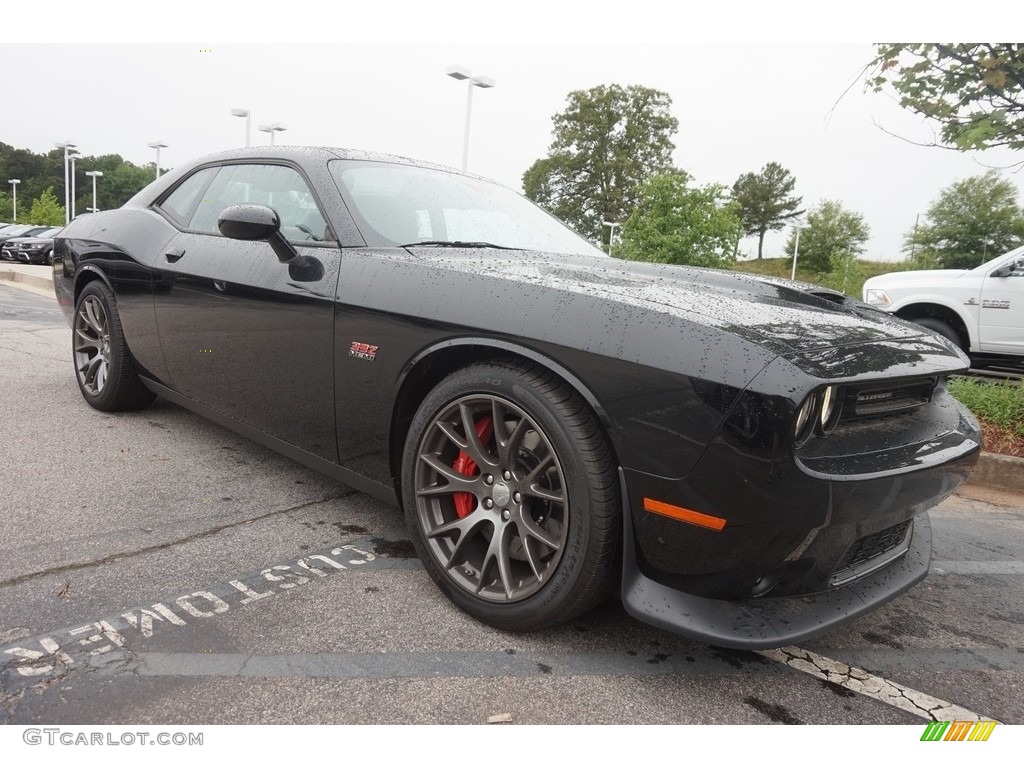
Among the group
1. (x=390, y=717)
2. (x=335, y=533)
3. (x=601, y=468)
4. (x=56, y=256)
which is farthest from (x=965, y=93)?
(x=56, y=256)

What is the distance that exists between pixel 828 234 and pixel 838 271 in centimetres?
1668

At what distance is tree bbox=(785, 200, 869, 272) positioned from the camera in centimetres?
5912

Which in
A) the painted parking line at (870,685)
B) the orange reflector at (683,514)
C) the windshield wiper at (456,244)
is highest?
the windshield wiper at (456,244)

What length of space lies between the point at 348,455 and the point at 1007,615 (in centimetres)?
236

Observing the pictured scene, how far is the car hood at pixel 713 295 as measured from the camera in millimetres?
1759

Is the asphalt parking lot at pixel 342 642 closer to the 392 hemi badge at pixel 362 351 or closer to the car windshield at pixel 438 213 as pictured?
the 392 hemi badge at pixel 362 351

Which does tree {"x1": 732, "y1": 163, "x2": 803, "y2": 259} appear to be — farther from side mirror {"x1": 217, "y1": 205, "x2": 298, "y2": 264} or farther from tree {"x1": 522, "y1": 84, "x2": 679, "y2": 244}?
side mirror {"x1": 217, "y1": 205, "x2": 298, "y2": 264}

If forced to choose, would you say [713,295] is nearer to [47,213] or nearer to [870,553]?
[870,553]

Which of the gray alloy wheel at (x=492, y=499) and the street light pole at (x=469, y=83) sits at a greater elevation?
the street light pole at (x=469, y=83)

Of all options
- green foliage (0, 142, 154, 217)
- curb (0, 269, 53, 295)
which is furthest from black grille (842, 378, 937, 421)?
green foliage (0, 142, 154, 217)

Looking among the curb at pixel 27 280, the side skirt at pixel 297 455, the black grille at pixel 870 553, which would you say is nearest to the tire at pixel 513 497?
the side skirt at pixel 297 455

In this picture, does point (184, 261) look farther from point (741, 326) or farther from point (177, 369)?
point (741, 326)

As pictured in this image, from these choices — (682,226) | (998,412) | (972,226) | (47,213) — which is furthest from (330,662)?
(47,213)

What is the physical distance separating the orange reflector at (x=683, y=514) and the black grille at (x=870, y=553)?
405 millimetres
